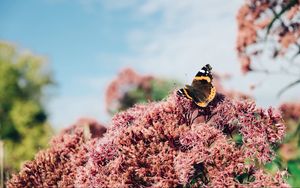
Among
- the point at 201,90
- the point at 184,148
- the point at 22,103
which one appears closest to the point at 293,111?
the point at 201,90

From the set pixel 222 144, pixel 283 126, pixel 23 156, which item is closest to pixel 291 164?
pixel 283 126

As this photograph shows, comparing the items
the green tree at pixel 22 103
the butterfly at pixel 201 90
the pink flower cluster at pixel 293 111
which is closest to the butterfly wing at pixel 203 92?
the butterfly at pixel 201 90

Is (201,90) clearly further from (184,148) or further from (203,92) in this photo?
(184,148)

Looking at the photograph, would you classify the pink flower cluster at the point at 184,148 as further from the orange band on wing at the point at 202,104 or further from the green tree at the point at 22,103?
the green tree at the point at 22,103

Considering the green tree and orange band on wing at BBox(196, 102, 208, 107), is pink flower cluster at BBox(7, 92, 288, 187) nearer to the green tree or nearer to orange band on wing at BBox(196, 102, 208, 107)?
orange band on wing at BBox(196, 102, 208, 107)

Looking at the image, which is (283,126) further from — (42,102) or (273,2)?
(42,102)

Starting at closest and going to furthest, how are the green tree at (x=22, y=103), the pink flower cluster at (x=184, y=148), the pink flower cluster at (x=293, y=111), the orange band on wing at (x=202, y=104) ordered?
the pink flower cluster at (x=184, y=148) → the orange band on wing at (x=202, y=104) → the pink flower cluster at (x=293, y=111) → the green tree at (x=22, y=103)
